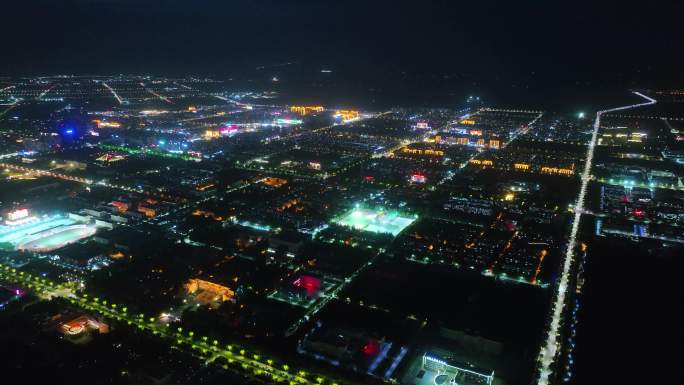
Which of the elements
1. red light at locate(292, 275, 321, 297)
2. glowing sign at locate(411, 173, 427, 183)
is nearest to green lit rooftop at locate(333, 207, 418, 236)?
red light at locate(292, 275, 321, 297)

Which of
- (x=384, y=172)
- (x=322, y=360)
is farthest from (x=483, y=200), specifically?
(x=322, y=360)

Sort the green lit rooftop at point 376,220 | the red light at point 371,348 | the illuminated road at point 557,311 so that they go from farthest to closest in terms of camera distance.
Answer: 1. the green lit rooftop at point 376,220
2. the red light at point 371,348
3. the illuminated road at point 557,311

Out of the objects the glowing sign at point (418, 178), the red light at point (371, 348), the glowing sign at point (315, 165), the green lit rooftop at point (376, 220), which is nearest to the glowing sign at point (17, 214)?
the green lit rooftop at point (376, 220)

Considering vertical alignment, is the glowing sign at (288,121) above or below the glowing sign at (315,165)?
below

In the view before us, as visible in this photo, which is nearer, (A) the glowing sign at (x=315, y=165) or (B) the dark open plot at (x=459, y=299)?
(B) the dark open plot at (x=459, y=299)

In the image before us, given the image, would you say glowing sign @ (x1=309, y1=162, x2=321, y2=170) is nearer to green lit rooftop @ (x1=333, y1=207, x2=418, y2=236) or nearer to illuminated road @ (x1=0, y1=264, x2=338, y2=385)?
green lit rooftop @ (x1=333, y1=207, x2=418, y2=236)

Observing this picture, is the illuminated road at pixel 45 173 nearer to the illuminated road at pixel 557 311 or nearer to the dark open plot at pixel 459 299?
the dark open plot at pixel 459 299

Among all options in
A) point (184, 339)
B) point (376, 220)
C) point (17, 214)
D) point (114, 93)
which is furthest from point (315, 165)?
point (114, 93)

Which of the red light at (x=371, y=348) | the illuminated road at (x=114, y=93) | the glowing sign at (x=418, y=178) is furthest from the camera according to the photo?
the illuminated road at (x=114, y=93)

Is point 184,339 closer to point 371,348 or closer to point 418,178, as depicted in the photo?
point 371,348

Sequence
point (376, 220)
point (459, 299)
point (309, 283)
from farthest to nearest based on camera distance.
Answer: point (376, 220) < point (309, 283) < point (459, 299)
